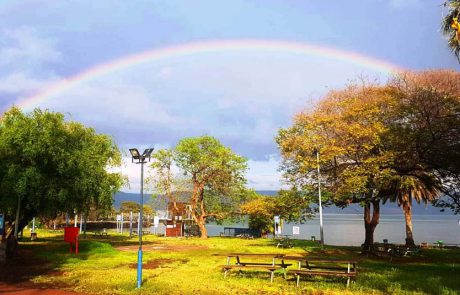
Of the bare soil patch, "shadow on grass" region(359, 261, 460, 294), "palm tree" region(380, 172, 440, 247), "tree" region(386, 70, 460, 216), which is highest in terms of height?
"tree" region(386, 70, 460, 216)

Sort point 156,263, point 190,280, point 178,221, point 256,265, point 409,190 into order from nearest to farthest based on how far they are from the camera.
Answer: point 190,280, point 256,265, point 156,263, point 409,190, point 178,221

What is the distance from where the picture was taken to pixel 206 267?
778 inches

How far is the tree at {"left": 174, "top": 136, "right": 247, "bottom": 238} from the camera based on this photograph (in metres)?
47.9

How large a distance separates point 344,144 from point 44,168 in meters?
17.0

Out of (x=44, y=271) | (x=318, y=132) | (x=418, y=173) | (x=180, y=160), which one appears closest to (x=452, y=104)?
(x=418, y=173)

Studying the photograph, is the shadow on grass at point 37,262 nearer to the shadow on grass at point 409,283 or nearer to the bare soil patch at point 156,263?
the bare soil patch at point 156,263

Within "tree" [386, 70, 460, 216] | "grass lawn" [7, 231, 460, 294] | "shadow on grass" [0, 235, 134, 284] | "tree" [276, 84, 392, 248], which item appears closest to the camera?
"grass lawn" [7, 231, 460, 294]

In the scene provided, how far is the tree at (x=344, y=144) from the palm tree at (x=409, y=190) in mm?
1244

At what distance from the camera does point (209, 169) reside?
4831 cm

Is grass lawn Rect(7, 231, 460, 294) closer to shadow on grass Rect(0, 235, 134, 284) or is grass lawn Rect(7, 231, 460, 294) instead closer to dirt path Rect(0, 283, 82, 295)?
shadow on grass Rect(0, 235, 134, 284)

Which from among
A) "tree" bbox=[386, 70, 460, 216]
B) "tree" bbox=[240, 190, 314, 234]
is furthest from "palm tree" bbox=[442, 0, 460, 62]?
"tree" bbox=[240, 190, 314, 234]

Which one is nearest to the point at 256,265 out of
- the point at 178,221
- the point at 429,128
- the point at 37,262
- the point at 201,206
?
the point at 37,262

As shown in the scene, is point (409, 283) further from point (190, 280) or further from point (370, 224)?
point (370, 224)

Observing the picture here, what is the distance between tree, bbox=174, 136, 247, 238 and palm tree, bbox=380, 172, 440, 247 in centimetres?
1689
